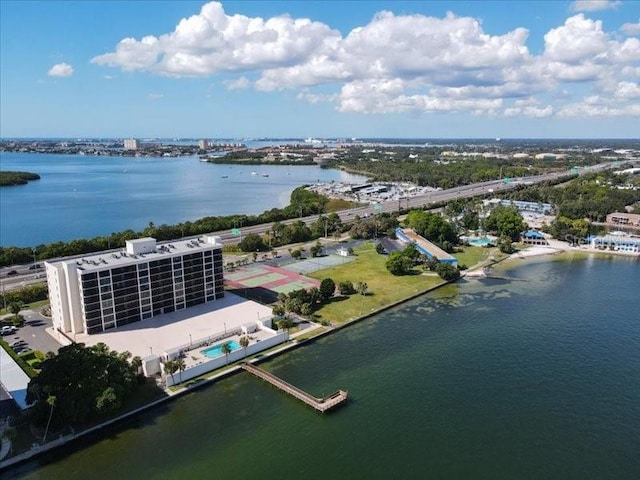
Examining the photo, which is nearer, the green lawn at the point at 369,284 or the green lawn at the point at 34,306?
the green lawn at the point at 34,306

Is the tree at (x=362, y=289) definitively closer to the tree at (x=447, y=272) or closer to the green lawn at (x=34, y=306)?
the tree at (x=447, y=272)

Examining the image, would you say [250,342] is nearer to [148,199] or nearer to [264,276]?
[264,276]

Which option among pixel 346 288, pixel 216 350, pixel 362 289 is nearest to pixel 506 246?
pixel 362 289

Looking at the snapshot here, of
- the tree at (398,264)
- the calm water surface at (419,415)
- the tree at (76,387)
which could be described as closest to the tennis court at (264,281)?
the tree at (398,264)

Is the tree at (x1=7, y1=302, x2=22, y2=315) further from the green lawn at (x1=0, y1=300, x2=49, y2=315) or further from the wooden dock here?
the wooden dock

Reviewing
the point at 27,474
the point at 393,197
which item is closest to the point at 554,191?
the point at 393,197

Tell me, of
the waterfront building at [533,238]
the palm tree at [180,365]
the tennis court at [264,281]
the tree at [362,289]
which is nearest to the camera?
the palm tree at [180,365]
